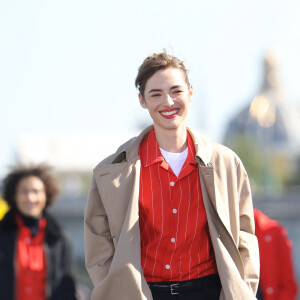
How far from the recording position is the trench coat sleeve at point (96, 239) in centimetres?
492

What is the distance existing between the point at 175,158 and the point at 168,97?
287 mm

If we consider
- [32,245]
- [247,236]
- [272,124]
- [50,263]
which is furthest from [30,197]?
[272,124]

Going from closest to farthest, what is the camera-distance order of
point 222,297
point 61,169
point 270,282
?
point 222,297 → point 270,282 → point 61,169

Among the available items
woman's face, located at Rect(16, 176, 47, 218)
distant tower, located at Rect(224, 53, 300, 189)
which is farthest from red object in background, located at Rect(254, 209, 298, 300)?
distant tower, located at Rect(224, 53, 300, 189)

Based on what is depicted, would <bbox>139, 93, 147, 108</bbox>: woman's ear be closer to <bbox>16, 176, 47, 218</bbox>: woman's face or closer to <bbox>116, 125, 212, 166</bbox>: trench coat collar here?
<bbox>116, 125, 212, 166</bbox>: trench coat collar

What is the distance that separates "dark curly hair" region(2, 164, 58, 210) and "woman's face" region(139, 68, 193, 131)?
3.26m

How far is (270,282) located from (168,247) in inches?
87.8

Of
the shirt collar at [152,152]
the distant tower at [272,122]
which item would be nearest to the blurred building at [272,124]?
the distant tower at [272,122]

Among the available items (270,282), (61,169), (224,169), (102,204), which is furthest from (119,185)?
(61,169)

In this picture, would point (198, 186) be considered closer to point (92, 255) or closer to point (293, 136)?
point (92, 255)

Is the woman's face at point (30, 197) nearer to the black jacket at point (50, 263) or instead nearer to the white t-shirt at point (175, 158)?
the black jacket at point (50, 263)

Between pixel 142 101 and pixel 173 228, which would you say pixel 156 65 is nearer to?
pixel 142 101

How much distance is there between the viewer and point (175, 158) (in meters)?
5.06

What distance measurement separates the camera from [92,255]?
16.2 feet
